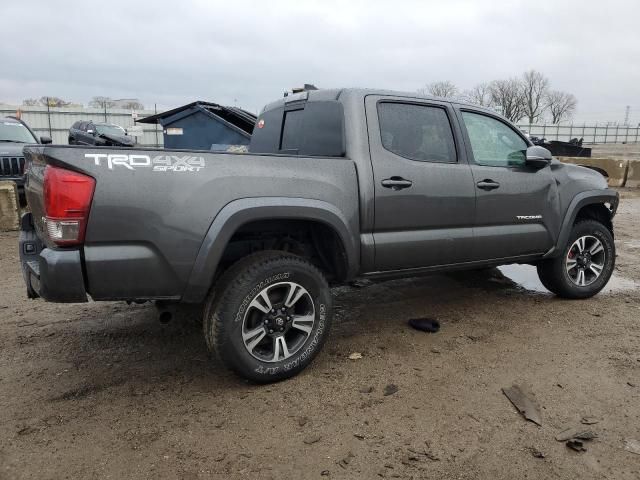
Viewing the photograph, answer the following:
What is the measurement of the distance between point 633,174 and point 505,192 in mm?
14461

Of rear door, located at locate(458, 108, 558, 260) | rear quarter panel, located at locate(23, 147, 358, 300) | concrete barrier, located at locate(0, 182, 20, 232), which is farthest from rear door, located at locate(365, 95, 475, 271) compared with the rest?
concrete barrier, located at locate(0, 182, 20, 232)

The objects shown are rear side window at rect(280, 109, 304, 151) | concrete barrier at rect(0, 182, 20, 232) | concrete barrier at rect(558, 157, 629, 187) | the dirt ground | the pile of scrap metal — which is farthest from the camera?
the pile of scrap metal

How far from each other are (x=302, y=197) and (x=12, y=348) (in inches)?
100

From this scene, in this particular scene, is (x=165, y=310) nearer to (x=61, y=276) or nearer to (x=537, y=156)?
(x=61, y=276)

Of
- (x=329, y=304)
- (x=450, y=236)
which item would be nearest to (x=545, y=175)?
(x=450, y=236)

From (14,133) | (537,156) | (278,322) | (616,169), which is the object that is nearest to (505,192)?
(537,156)

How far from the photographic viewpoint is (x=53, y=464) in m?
2.49

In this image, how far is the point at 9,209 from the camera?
8.26m

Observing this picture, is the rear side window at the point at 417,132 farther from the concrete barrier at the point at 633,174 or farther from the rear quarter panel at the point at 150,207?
the concrete barrier at the point at 633,174

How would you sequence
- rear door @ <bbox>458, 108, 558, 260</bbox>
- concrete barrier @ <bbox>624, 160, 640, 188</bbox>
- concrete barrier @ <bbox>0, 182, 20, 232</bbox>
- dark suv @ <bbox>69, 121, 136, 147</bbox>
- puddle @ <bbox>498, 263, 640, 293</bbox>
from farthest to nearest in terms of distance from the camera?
concrete barrier @ <bbox>624, 160, 640, 188</bbox> < concrete barrier @ <bbox>0, 182, 20, 232</bbox> < dark suv @ <bbox>69, 121, 136, 147</bbox> < puddle @ <bbox>498, 263, 640, 293</bbox> < rear door @ <bbox>458, 108, 558, 260</bbox>

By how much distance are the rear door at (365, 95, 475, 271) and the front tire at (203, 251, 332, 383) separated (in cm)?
62

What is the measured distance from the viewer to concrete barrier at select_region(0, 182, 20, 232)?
26.7 feet

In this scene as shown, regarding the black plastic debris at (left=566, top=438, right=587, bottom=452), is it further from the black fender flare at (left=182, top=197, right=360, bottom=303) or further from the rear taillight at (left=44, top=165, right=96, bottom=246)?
the rear taillight at (left=44, top=165, right=96, bottom=246)

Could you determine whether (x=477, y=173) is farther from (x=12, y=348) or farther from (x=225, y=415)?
(x=12, y=348)
